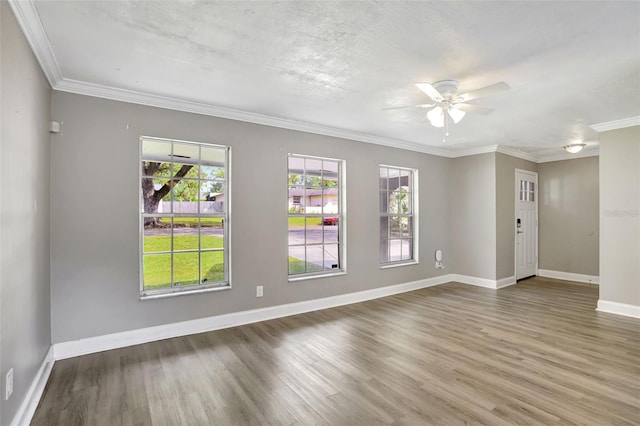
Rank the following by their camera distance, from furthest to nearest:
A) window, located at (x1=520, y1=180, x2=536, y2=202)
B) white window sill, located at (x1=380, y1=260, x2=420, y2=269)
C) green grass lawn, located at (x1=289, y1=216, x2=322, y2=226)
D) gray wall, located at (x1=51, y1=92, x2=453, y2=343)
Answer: window, located at (x1=520, y1=180, x2=536, y2=202), white window sill, located at (x1=380, y1=260, x2=420, y2=269), green grass lawn, located at (x1=289, y1=216, x2=322, y2=226), gray wall, located at (x1=51, y1=92, x2=453, y2=343)

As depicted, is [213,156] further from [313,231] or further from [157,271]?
[313,231]

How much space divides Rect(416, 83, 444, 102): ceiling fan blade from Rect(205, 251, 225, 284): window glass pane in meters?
2.81

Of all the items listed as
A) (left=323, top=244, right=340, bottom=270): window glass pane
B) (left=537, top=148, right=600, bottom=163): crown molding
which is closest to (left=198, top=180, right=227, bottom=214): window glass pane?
(left=323, top=244, right=340, bottom=270): window glass pane

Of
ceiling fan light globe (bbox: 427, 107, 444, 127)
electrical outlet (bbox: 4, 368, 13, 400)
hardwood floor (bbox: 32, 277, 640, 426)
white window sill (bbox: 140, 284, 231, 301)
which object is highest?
ceiling fan light globe (bbox: 427, 107, 444, 127)

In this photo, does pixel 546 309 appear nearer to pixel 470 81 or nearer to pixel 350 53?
pixel 470 81

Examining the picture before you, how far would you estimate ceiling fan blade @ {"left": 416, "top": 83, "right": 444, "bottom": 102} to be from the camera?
2.57 metres

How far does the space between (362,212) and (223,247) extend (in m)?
2.24

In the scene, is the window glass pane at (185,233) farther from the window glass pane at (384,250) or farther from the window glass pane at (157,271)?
the window glass pane at (384,250)

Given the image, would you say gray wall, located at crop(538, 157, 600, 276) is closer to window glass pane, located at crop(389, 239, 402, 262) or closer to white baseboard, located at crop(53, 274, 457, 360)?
window glass pane, located at crop(389, 239, 402, 262)

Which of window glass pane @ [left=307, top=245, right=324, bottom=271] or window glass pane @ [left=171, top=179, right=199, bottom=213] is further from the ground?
window glass pane @ [left=171, top=179, right=199, bottom=213]

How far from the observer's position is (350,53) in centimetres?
243

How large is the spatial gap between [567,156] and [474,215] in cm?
250

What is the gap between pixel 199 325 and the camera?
11.8 feet

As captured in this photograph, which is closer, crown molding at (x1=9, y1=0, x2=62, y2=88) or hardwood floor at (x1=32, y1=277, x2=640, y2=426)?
crown molding at (x1=9, y1=0, x2=62, y2=88)
